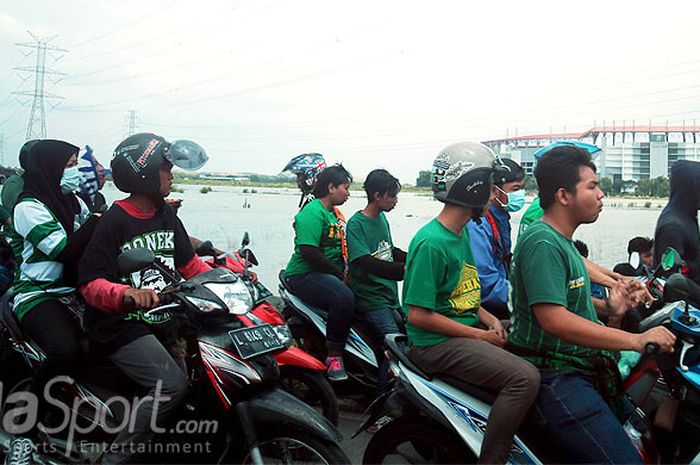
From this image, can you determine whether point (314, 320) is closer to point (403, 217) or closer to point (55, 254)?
point (55, 254)

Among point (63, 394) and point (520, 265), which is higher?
point (520, 265)

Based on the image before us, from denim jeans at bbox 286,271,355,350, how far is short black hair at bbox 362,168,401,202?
0.77m

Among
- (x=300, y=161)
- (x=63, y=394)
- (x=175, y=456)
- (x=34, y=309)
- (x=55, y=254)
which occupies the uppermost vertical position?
(x=300, y=161)

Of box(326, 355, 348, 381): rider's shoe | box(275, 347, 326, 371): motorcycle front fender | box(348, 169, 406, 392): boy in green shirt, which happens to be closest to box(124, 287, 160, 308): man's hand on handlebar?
box(275, 347, 326, 371): motorcycle front fender

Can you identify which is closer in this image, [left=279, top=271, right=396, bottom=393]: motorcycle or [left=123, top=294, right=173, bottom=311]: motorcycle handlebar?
[left=123, top=294, right=173, bottom=311]: motorcycle handlebar

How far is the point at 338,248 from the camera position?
218 inches

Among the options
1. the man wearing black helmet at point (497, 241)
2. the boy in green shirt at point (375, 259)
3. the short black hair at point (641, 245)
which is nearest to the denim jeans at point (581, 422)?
the man wearing black helmet at point (497, 241)

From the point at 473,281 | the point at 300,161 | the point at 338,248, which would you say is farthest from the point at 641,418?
the point at 300,161

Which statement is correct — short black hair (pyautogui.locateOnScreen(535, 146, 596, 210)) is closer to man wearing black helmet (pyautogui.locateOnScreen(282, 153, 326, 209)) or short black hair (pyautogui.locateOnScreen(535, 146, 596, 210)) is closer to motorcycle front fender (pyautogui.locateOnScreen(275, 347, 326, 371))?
motorcycle front fender (pyautogui.locateOnScreen(275, 347, 326, 371))

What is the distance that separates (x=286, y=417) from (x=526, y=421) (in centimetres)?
108

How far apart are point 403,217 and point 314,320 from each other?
188 inches

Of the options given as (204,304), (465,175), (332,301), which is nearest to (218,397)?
(204,304)

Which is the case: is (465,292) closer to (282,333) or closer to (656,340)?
(656,340)

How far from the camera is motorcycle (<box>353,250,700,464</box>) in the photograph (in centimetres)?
280
